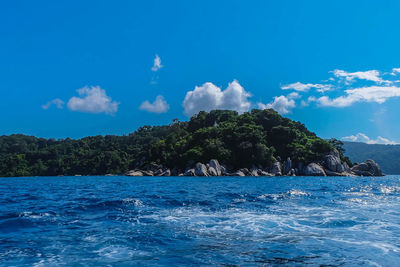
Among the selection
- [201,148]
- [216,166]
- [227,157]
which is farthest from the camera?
[201,148]

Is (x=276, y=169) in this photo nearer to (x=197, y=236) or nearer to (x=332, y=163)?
(x=332, y=163)

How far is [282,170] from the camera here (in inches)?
3543

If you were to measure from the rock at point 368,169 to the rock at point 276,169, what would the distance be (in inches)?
1098

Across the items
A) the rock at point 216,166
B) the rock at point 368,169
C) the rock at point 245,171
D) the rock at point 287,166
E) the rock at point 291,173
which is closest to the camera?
the rock at point 216,166

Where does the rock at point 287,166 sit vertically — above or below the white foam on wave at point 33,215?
above

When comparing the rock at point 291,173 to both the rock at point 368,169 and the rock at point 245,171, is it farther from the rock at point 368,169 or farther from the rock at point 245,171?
the rock at point 368,169

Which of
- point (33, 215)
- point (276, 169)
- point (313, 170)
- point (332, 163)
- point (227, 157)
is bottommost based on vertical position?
point (33, 215)

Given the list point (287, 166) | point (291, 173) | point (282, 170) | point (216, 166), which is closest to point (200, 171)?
point (216, 166)

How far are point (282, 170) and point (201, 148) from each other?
27.2 m

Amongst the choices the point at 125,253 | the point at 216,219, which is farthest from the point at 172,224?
the point at 125,253

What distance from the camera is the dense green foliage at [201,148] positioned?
92438 millimetres

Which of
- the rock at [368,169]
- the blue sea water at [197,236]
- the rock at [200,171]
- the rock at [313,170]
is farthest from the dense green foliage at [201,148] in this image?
the blue sea water at [197,236]

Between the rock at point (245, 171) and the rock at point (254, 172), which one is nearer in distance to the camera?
the rock at point (254, 172)

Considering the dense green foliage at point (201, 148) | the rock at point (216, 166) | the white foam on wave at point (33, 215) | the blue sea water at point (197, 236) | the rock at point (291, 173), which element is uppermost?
the dense green foliage at point (201, 148)
